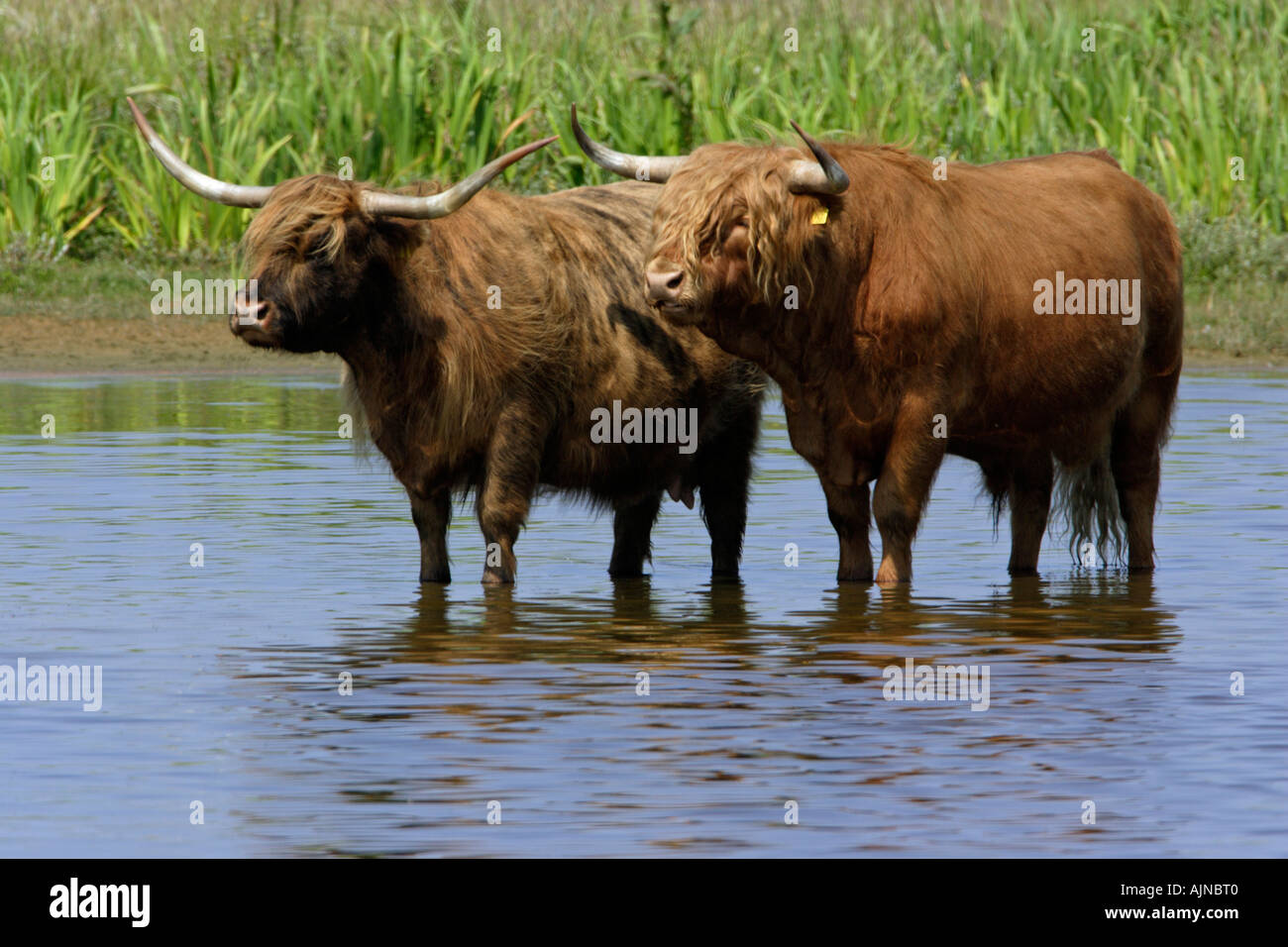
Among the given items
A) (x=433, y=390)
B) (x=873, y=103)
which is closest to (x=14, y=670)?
(x=433, y=390)

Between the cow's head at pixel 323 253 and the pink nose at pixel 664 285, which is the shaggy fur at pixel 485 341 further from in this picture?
the pink nose at pixel 664 285

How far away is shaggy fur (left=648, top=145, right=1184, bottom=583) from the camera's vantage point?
295 inches

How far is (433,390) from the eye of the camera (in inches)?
308

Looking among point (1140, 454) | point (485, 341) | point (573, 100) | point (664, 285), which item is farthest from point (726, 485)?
point (573, 100)

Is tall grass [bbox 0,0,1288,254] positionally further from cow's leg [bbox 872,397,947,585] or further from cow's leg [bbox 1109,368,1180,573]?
cow's leg [bbox 872,397,947,585]

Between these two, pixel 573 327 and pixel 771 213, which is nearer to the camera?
pixel 771 213

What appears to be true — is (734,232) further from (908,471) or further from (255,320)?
(255,320)

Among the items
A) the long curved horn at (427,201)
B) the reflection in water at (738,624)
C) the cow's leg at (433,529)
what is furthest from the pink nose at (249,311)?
the reflection in water at (738,624)

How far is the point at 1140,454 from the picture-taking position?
8781 millimetres

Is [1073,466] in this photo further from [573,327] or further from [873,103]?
[873,103]

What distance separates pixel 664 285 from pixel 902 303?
29.5 inches

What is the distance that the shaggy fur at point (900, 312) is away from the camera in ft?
24.6

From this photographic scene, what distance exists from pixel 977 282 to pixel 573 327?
1271mm

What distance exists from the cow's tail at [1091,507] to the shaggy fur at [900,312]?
27 cm
